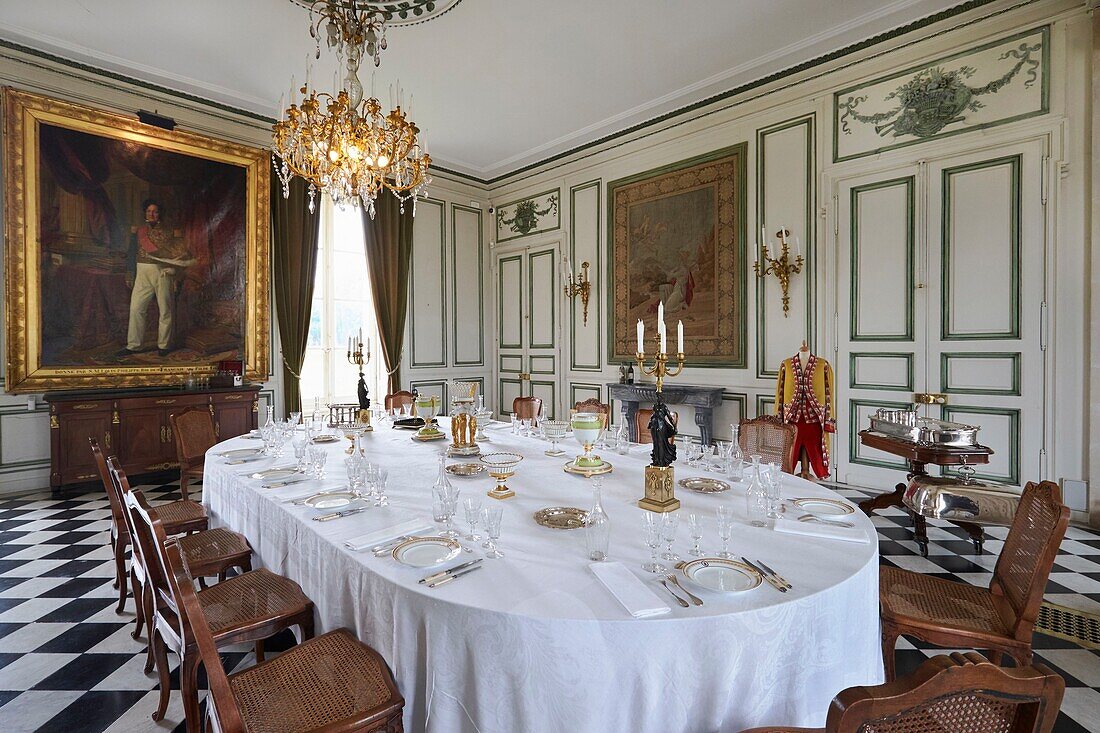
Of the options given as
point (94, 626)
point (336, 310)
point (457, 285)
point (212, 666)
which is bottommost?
point (94, 626)

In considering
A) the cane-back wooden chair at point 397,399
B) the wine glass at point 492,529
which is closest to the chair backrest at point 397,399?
the cane-back wooden chair at point 397,399

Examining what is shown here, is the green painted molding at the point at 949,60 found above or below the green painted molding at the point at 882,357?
above

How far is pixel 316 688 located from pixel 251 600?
580 mm

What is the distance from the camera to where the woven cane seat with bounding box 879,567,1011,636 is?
155 centimetres

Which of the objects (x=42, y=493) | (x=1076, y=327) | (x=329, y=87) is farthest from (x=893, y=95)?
(x=42, y=493)

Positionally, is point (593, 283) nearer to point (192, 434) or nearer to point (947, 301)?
point (947, 301)

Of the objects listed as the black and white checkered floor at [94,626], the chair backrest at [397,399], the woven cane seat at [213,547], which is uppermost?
the chair backrest at [397,399]

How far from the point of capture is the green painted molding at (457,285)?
7090 millimetres

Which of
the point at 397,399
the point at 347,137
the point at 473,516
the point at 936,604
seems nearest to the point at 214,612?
the point at 473,516

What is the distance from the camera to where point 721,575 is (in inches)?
49.2

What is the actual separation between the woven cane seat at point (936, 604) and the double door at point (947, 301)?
8.62ft

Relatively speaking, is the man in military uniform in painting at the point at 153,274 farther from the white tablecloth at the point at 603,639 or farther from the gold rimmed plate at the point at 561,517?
the gold rimmed plate at the point at 561,517

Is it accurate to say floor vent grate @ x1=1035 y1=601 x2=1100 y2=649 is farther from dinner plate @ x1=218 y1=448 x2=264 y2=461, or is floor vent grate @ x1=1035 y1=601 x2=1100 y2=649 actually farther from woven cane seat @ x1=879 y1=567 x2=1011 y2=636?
dinner plate @ x1=218 y1=448 x2=264 y2=461

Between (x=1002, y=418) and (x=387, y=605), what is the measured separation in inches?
168
